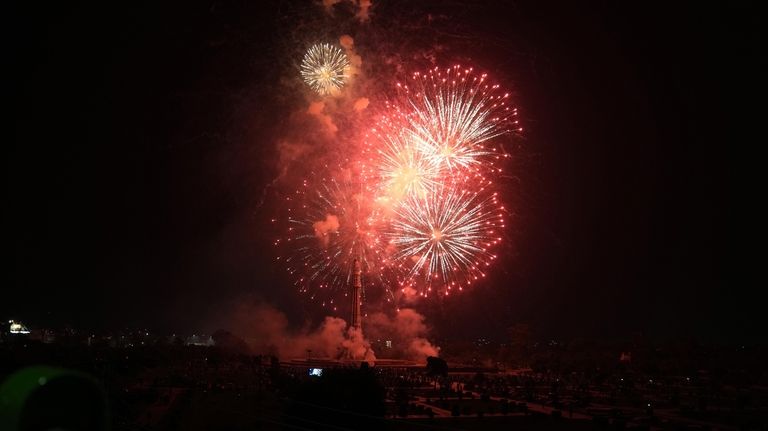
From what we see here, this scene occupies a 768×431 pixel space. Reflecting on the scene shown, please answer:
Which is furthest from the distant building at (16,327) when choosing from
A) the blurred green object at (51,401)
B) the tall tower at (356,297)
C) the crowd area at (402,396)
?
the blurred green object at (51,401)

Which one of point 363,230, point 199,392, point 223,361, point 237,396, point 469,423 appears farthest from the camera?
point 223,361

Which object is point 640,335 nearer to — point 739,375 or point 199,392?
point 739,375

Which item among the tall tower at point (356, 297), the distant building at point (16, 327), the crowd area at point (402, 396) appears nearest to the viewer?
the crowd area at point (402, 396)

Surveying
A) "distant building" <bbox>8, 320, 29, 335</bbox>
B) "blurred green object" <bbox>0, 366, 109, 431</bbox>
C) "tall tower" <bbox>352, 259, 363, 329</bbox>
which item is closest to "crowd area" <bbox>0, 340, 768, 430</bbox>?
"tall tower" <bbox>352, 259, 363, 329</bbox>

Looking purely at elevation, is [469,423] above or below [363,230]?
below

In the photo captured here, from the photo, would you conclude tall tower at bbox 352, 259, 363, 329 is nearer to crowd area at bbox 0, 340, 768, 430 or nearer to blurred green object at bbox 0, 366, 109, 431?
crowd area at bbox 0, 340, 768, 430

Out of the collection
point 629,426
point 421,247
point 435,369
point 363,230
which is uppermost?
point 363,230

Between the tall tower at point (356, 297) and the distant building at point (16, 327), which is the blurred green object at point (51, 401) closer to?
the tall tower at point (356, 297)

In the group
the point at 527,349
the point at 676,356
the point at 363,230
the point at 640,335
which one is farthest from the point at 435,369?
the point at 640,335

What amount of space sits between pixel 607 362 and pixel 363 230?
35.8 m

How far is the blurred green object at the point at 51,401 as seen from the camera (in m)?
3.04

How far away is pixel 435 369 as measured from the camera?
46.7m

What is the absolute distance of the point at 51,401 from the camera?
3166mm

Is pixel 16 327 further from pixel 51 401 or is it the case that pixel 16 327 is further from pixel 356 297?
pixel 51 401
